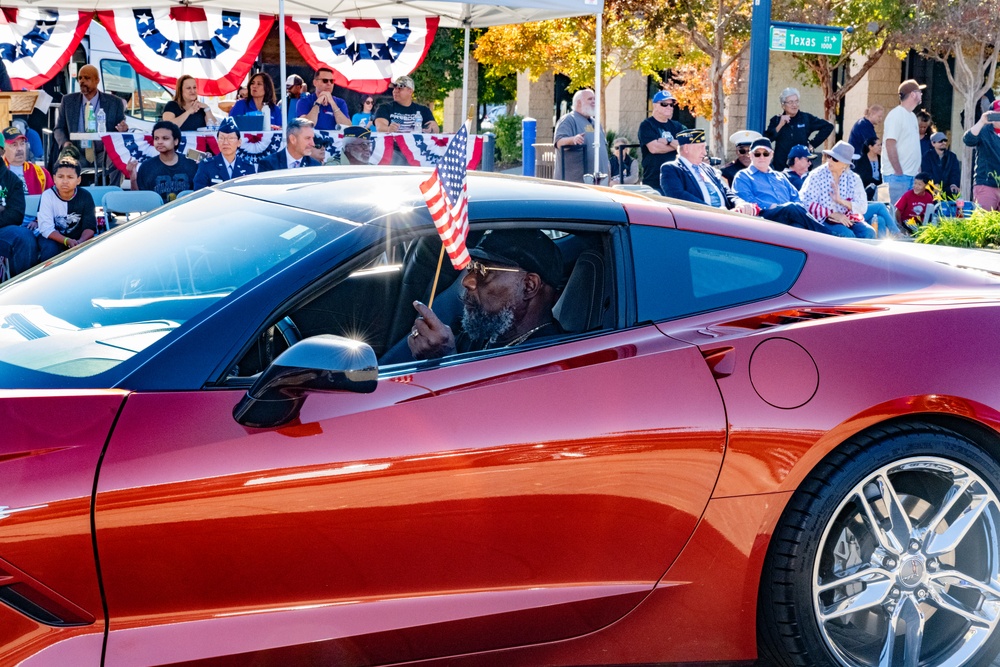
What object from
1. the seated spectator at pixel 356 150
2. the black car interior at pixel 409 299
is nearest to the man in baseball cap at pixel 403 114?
the seated spectator at pixel 356 150

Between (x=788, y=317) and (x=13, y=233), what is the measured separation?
6324mm

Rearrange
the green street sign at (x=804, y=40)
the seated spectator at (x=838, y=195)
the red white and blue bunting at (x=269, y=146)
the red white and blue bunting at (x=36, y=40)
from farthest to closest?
1. the red white and blue bunting at (x=36, y=40)
2. the green street sign at (x=804, y=40)
3. the red white and blue bunting at (x=269, y=146)
4. the seated spectator at (x=838, y=195)

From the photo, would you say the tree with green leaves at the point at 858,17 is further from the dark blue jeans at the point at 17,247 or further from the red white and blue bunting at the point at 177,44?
the dark blue jeans at the point at 17,247

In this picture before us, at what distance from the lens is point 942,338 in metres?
3.18

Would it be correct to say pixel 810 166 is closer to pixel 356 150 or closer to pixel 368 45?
pixel 356 150

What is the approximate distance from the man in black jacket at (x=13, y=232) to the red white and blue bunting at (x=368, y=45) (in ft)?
20.8

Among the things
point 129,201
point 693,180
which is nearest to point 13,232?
point 129,201

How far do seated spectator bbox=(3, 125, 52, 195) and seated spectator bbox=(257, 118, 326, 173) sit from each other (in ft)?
5.60

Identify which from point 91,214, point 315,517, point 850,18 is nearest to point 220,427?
point 315,517

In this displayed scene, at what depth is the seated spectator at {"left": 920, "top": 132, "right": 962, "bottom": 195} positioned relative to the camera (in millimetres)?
14273

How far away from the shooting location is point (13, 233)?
7.93m

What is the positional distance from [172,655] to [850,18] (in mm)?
18589

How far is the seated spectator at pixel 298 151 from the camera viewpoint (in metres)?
9.15

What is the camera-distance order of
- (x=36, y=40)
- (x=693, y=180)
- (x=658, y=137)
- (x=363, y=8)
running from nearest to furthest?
(x=693, y=180) → (x=658, y=137) → (x=36, y=40) → (x=363, y=8)
